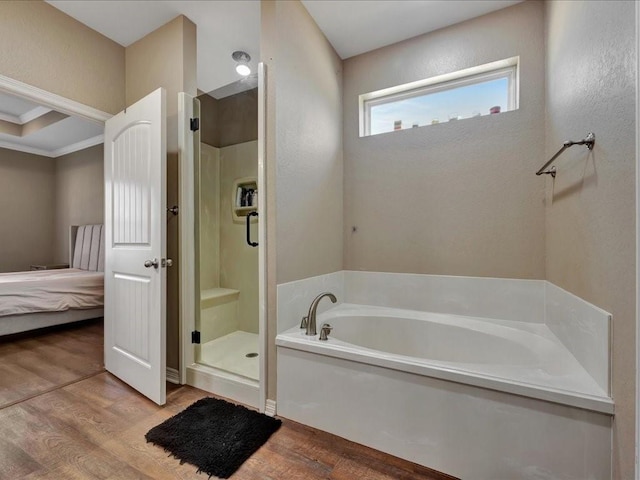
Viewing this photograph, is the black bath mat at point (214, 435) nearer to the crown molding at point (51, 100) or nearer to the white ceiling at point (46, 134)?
the crown molding at point (51, 100)

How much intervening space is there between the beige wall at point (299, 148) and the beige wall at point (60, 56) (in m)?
1.45

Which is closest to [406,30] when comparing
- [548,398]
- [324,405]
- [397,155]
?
[397,155]

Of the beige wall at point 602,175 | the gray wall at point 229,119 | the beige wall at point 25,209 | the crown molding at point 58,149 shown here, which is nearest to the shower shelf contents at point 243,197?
the gray wall at point 229,119

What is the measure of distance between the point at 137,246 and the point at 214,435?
1.28 m

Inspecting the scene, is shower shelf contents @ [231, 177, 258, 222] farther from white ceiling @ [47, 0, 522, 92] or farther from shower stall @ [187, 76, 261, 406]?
white ceiling @ [47, 0, 522, 92]

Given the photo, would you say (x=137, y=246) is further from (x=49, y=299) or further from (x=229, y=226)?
(x=49, y=299)

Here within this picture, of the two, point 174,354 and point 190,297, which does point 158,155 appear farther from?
point 174,354

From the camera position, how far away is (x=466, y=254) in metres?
2.08

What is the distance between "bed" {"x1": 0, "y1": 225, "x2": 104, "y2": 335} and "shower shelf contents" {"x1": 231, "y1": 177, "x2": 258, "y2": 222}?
2.10 meters

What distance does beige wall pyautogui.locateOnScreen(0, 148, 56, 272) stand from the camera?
460cm

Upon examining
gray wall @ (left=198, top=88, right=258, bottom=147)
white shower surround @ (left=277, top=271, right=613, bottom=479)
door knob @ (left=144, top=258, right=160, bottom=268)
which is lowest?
white shower surround @ (left=277, top=271, right=613, bottom=479)

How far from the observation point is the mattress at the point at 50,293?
113 inches

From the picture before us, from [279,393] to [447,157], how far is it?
1.98 meters

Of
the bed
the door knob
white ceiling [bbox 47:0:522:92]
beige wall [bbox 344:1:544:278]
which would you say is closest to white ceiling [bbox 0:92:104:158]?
the bed
